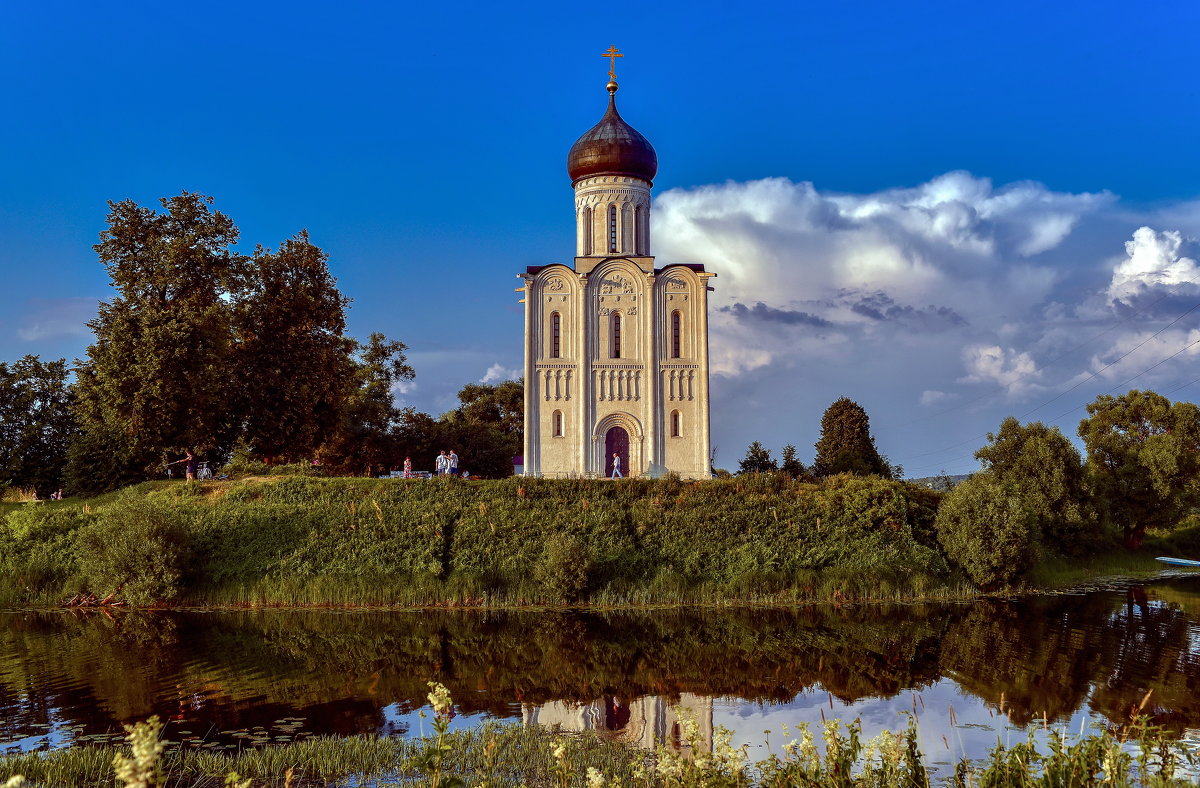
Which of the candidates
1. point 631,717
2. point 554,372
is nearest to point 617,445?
point 554,372

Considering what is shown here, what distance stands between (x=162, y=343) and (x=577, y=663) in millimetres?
18625

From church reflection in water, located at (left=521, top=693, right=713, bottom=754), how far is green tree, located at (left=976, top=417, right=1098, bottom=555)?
764 inches

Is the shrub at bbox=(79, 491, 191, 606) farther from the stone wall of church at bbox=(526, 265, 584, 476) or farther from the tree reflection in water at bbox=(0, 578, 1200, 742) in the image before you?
the stone wall of church at bbox=(526, 265, 584, 476)

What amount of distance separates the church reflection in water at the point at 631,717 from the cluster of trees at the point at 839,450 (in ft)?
92.7

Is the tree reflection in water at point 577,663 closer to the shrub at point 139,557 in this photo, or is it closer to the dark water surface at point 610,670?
the dark water surface at point 610,670

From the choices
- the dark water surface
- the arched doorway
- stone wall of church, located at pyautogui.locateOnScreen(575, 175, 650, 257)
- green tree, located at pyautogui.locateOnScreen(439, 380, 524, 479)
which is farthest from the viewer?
green tree, located at pyautogui.locateOnScreen(439, 380, 524, 479)

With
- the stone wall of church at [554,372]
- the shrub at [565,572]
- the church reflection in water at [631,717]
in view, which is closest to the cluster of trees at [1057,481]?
the stone wall of church at [554,372]

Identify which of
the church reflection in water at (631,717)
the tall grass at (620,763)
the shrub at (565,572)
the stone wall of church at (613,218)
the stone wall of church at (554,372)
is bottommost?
the church reflection in water at (631,717)

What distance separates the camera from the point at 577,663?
55.3 feet

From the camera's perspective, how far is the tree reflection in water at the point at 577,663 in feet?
44.2

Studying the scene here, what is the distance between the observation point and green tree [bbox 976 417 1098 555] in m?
30.3

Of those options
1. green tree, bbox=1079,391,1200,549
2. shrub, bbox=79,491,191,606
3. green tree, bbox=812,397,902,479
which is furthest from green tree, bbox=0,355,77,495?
green tree, bbox=1079,391,1200,549

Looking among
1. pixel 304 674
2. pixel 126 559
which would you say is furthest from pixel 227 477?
pixel 304 674

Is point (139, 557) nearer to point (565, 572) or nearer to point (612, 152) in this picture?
point (565, 572)
